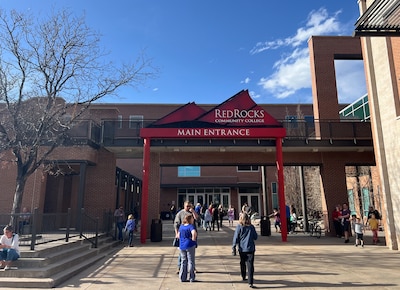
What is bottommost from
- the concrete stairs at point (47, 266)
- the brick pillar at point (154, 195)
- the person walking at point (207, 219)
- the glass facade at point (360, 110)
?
the concrete stairs at point (47, 266)

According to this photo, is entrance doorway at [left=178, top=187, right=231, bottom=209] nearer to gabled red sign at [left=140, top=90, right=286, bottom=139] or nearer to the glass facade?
the glass facade

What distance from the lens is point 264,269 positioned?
833 centimetres

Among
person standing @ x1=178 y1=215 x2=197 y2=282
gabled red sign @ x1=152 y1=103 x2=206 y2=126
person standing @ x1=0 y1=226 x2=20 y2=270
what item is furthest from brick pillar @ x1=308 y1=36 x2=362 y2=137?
person standing @ x1=0 y1=226 x2=20 y2=270

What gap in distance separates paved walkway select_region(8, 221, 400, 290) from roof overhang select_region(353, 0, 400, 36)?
600cm

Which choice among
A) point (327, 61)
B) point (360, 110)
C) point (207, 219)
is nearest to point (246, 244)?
point (207, 219)

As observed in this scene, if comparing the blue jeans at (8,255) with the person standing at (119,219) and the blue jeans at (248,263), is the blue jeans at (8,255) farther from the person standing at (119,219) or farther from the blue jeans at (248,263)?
the person standing at (119,219)

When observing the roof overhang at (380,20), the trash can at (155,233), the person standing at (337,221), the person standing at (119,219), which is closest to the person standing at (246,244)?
the roof overhang at (380,20)

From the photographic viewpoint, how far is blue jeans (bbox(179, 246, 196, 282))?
273 inches

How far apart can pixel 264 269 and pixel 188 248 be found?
2684 mm

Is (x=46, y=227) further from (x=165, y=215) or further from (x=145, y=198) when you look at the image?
(x=165, y=215)

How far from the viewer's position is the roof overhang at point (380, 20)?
683 cm

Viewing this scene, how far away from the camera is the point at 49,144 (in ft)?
47.1

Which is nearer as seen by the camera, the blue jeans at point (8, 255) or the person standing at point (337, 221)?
the blue jeans at point (8, 255)

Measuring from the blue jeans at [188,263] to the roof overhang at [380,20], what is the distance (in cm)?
673
